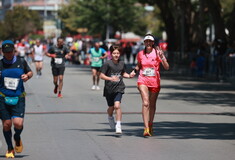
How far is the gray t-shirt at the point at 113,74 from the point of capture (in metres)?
13.3

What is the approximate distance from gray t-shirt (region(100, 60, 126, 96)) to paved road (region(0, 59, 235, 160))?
2.57 ft

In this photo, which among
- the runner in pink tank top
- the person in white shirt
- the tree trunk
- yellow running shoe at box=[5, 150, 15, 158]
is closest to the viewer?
yellow running shoe at box=[5, 150, 15, 158]

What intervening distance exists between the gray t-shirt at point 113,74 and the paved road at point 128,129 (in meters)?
0.78

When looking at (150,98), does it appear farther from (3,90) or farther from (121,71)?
(3,90)

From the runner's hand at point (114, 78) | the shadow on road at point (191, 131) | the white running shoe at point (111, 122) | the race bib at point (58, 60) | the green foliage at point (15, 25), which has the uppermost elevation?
the runner's hand at point (114, 78)

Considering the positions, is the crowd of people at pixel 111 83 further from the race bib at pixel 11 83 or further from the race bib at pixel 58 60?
the race bib at pixel 58 60

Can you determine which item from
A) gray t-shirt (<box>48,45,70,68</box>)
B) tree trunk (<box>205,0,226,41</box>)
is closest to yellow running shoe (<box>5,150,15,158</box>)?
gray t-shirt (<box>48,45,70,68</box>)

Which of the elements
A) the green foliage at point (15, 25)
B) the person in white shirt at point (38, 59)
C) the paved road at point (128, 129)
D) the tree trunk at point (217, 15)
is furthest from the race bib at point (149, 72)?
the green foliage at point (15, 25)

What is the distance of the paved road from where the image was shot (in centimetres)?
1088

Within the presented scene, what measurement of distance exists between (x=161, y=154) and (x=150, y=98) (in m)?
2.56

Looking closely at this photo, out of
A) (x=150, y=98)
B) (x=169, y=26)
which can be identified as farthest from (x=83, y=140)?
(x=169, y=26)

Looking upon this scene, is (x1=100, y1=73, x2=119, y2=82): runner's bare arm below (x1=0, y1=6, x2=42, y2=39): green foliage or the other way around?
the other way around

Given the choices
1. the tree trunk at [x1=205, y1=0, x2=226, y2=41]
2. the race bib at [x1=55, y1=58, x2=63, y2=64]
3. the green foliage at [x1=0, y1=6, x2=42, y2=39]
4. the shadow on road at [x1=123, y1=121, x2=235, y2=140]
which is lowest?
the green foliage at [x1=0, y1=6, x2=42, y2=39]

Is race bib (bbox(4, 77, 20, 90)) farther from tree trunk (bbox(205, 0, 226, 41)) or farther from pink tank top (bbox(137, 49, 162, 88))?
tree trunk (bbox(205, 0, 226, 41))
